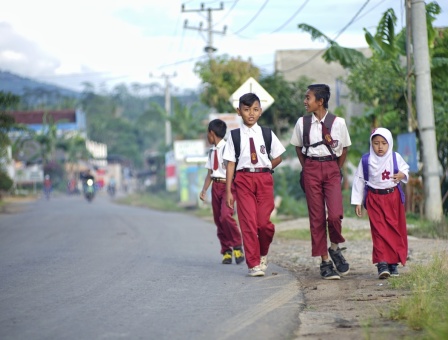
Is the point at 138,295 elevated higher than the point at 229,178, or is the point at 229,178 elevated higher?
the point at 229,178

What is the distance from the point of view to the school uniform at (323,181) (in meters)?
9.17

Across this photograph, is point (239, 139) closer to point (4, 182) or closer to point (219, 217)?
point (219, 217)

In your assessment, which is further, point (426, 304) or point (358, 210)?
point (358, 210)

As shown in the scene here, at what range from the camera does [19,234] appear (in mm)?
18859

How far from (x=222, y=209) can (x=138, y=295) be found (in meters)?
3.55

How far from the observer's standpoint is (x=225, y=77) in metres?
32.6

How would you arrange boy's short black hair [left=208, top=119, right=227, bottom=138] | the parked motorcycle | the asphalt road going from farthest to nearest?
the parked motorcycle, boy's short black hair [left=208, top=119, right=227, bottom=138], the asphalt road

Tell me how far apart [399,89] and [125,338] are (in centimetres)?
Result: 1663

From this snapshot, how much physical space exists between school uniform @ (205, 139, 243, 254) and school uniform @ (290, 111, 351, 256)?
82.0 inches

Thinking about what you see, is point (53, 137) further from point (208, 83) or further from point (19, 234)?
point (19, 234)

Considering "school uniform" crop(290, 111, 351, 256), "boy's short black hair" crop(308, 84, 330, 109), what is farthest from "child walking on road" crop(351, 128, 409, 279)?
"boy's short black hair" crop(308, 84, 330, 109)

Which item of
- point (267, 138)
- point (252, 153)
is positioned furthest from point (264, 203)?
point (267, 138)

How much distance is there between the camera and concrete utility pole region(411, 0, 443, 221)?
15.7m

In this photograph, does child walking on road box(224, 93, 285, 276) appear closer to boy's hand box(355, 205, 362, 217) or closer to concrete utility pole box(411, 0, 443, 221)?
boy's hand box(355, 205, 362, 217)
